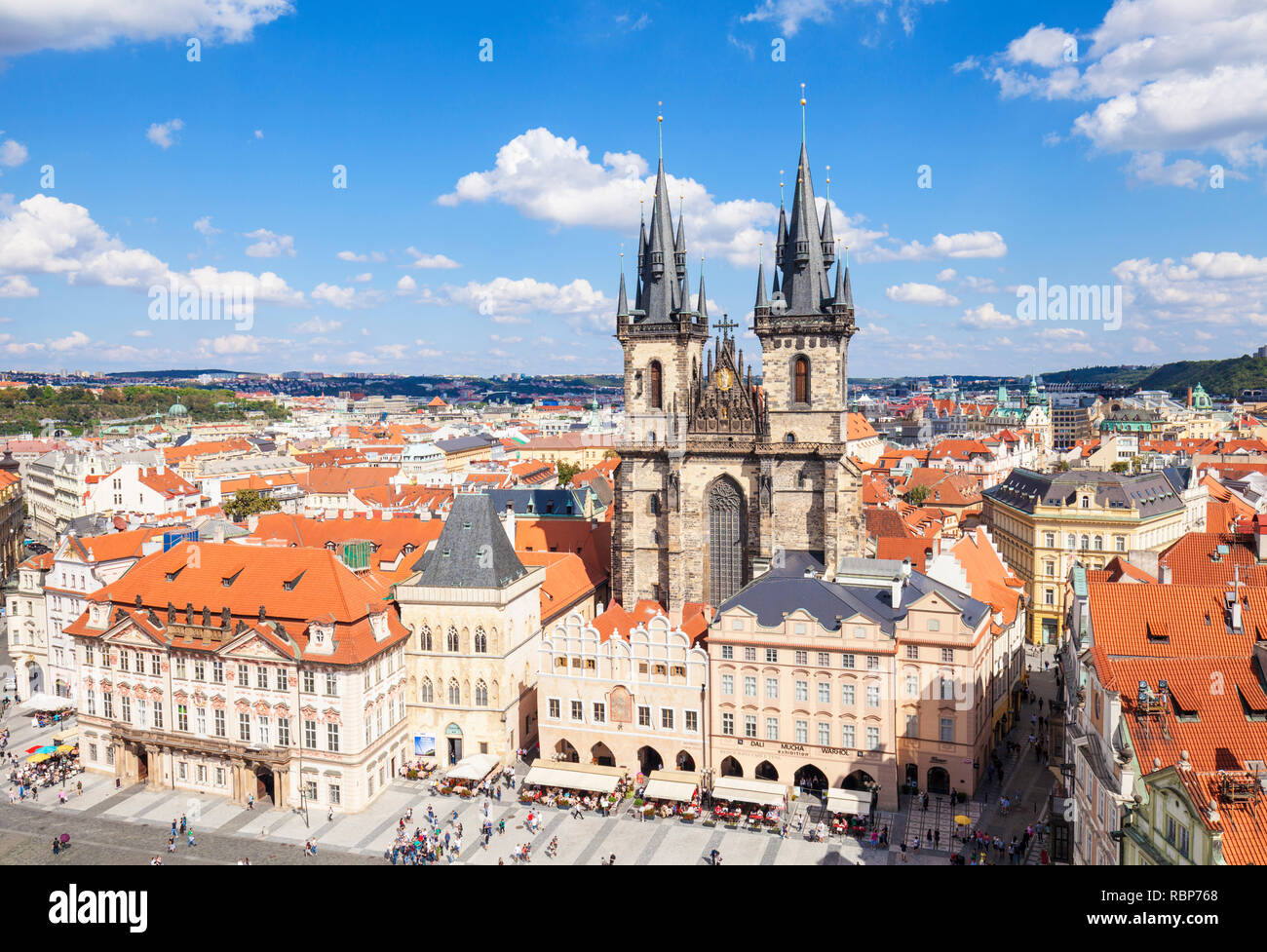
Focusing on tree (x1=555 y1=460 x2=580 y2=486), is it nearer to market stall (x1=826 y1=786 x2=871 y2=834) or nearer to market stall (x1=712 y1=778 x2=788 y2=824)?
market stall (x1=712 y1=778 x2=788 y2=824)

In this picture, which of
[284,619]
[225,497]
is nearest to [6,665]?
[284,619]

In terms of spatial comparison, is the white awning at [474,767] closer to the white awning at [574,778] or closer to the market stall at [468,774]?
the market stall at [468,774]

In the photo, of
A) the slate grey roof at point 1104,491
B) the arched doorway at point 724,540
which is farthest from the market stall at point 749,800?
the slate grey roof at point 1104,491

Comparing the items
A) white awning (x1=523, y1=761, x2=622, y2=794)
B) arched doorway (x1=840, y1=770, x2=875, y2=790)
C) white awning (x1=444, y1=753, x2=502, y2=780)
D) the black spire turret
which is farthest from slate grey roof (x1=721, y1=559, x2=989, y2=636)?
the black spire turret

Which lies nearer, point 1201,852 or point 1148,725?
point 1201,852

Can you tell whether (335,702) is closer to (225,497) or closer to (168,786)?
(168,786)

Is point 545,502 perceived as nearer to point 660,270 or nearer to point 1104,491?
point 660,270
